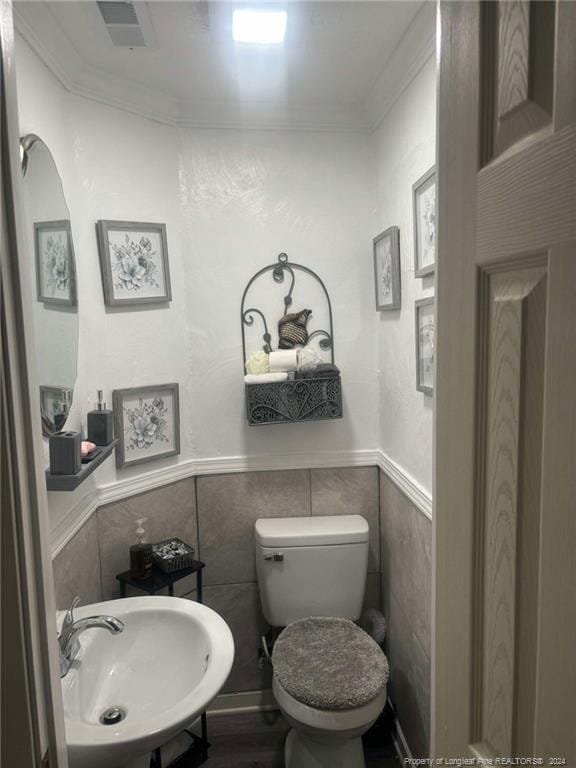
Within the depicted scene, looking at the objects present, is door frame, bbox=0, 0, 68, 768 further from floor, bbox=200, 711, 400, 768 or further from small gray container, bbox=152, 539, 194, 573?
floor, bbox=200, 711, 400, 768

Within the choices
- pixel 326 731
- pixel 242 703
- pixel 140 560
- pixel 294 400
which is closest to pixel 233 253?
pixel 294 400

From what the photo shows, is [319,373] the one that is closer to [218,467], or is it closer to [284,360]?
[284,360]

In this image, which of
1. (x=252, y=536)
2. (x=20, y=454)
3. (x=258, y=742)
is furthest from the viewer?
(x=252, y=536)

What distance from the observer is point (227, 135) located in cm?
189

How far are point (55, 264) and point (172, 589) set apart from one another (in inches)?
45.9

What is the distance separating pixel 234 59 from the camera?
5.09 feet

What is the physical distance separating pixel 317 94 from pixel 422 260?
84cm

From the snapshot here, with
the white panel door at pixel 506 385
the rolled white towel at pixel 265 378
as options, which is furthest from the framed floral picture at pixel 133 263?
the white panel door at pixel 506 385

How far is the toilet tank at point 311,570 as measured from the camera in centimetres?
186

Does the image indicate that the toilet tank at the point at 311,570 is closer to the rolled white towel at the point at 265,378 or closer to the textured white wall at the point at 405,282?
the textured white wall at the point at 405,282

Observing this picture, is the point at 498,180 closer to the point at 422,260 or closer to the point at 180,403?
the point at 422,260

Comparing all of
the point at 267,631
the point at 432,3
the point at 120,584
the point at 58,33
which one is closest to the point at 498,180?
the point at 432,3

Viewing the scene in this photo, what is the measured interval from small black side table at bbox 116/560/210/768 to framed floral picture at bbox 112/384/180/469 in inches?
15.6

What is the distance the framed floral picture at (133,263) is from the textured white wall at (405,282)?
2.88 ft
